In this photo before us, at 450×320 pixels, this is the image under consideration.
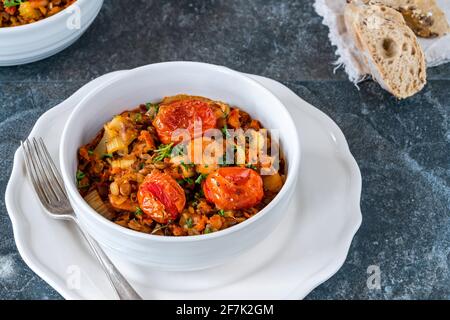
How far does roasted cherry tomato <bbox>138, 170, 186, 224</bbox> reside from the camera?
2156 mm

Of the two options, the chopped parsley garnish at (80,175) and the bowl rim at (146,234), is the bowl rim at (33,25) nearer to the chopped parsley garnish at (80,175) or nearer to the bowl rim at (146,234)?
the bowl rim at (146,234)

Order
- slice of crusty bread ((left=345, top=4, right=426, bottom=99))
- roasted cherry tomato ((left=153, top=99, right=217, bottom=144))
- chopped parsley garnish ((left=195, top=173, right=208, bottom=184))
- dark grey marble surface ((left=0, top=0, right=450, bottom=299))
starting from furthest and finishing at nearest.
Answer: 1. slice of crusty bread ((left=345, top=4, right=426, bottom=99))
2. dark grey marble surface ((left=0, top=0, right=450, bottom=299))
3. roasted cherry tomato ((left=153, top=99, right=217, bottom=144))
4. chopped parsley garnish ((left=195, top=173, right=208, bottom=184))

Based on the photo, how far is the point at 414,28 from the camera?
3.56 meters

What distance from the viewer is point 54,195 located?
2352mm

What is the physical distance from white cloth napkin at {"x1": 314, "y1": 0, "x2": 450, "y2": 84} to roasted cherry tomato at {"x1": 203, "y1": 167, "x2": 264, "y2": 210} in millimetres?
1302

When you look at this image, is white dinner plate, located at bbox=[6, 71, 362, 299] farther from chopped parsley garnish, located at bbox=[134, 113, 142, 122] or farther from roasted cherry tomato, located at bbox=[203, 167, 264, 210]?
chopped parsley garnish, located at bbox=[134, 113, 142, 122]

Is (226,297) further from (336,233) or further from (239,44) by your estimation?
(239,44)

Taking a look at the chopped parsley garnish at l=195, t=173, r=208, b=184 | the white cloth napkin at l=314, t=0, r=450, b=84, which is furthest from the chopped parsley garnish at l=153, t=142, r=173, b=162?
the white cloth napkin at l=314, t=0, r=450, b=84

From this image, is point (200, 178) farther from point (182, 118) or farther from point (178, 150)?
point (182, 118)

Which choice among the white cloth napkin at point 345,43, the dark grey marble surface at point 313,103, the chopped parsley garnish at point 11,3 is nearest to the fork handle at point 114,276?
the dark grey marble surface at point 313,103

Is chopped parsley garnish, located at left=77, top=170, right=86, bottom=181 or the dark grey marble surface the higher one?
chopped parsley garnish, located at left=77, top=170, right=86, bottom=181

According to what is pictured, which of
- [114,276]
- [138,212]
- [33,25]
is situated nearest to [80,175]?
[138,212]

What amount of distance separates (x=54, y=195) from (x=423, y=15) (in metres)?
2.21
